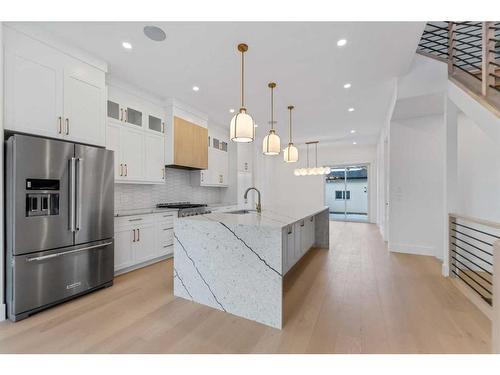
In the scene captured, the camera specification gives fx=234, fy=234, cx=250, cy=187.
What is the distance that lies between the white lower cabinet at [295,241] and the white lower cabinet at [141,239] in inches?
81.5

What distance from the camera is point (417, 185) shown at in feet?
13.6

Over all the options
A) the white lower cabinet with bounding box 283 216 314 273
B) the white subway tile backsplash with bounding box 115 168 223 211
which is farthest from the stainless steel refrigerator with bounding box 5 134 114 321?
the white lower cabinet with bounding box 283 216 314 273

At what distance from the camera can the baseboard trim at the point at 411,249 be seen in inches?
157

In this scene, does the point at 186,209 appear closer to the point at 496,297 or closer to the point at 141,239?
the point at 141,239

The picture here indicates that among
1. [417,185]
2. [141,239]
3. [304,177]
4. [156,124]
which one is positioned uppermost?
[156,124]

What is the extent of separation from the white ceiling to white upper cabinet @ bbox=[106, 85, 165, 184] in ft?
0.98

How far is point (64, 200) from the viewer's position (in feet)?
7.72

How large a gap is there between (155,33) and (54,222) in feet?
6.94

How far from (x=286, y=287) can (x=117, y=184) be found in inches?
114

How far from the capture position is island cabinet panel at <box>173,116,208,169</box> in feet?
13.8

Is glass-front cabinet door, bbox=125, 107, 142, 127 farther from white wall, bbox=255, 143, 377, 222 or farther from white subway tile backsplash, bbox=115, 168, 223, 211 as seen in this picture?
white wall, bbox=255, 143, 377, 222

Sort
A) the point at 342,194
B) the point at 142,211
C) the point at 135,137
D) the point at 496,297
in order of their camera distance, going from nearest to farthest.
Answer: the point at 496,297 → the point at 135,137 → the point at 142,211 → the point at 342,194

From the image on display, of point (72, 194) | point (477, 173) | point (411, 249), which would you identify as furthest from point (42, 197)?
point (477, 173)
